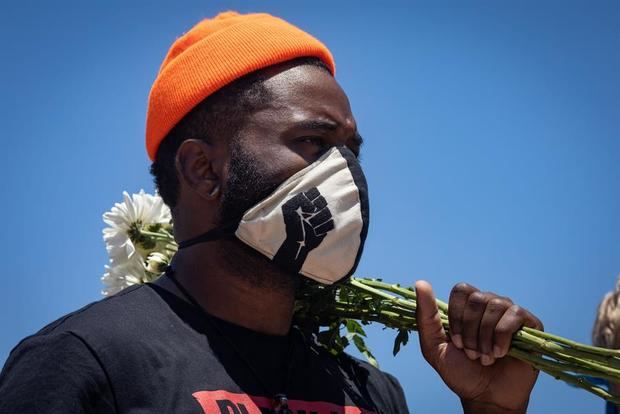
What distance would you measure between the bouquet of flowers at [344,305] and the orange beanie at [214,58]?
0.74 meters

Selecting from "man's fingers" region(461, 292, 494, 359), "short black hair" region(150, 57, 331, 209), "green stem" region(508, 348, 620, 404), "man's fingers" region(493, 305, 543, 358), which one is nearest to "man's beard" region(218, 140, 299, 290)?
"short black hair" region(150, 57, 331, 209)

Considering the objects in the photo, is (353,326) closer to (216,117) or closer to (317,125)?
(317,125)

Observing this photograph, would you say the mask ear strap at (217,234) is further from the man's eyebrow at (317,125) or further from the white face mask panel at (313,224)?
the man's eyebrow at (317,125)

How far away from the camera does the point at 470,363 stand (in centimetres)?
337

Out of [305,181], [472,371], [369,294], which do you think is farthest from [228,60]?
[472,371]

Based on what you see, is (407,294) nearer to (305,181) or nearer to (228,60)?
(305,181)

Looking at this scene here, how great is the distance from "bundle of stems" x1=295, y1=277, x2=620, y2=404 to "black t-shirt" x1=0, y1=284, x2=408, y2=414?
0.30 metres

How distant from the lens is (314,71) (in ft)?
11.5

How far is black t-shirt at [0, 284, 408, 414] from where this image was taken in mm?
2500

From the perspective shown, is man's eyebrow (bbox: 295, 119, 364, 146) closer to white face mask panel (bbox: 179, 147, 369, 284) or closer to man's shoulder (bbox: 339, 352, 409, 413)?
white face mask panel (bbox: 179, 147, 369, 284)

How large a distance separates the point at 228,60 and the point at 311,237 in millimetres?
822

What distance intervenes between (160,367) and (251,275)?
0.58 metres

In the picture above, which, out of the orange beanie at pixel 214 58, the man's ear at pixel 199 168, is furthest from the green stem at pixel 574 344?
the orange beanie at pixel 214 58

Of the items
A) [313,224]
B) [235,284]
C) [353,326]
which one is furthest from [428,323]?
[235,284]
